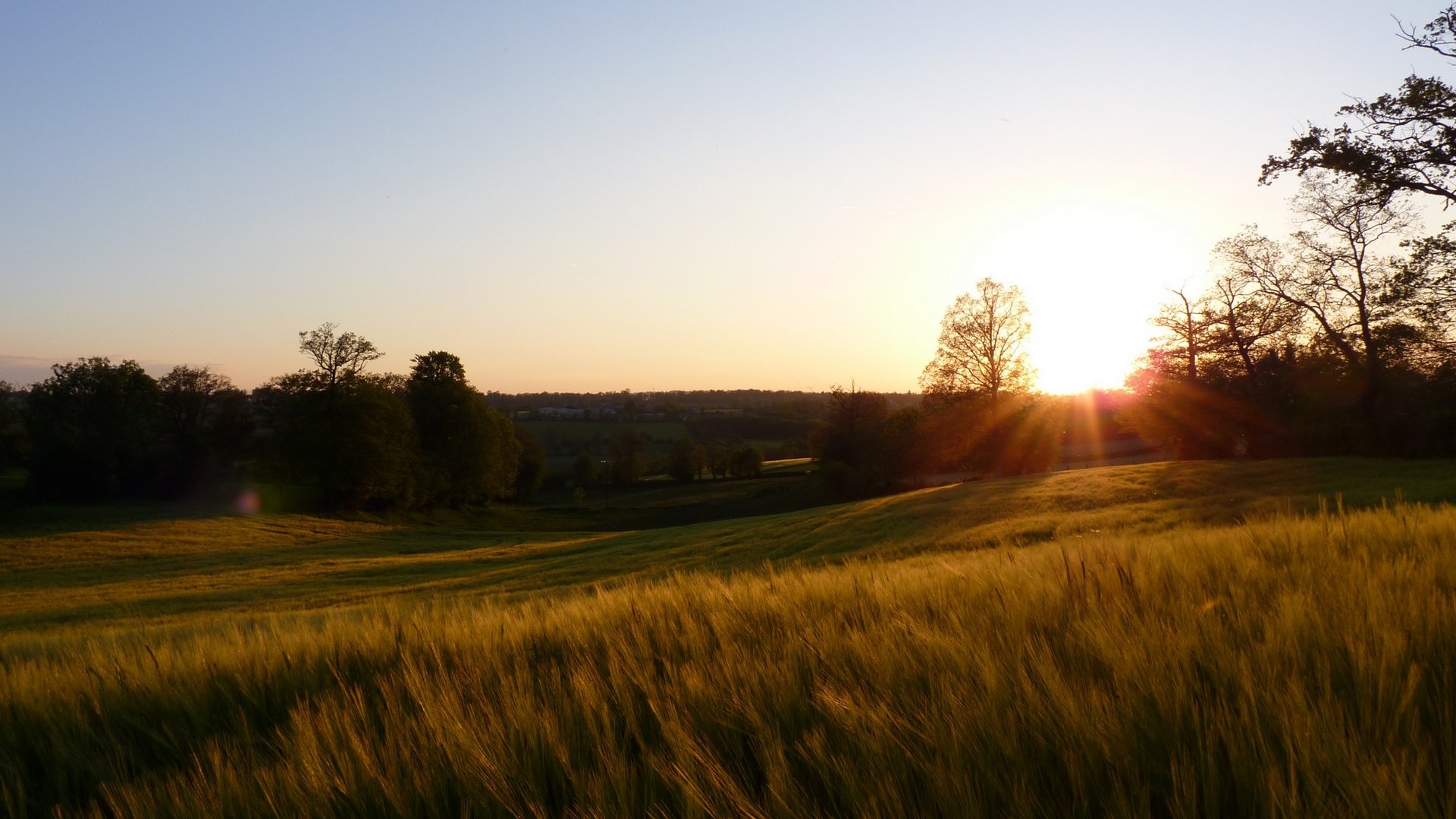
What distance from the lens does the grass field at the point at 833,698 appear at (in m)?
1.39

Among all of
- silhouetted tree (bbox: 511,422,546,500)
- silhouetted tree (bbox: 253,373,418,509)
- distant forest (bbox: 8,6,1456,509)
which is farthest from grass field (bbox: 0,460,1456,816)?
silhouetted tree (bbox: 511,422,546,500)

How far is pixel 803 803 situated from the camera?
1.42 meters

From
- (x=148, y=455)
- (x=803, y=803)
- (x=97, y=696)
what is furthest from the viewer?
(x=148, y=455)

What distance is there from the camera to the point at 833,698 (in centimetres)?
179

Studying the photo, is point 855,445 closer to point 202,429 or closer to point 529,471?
point 529,471

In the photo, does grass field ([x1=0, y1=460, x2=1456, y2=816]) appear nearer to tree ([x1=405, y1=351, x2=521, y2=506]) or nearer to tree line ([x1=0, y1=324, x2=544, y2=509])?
tree line ([x1=0, y1=324, x2=544, y2=509])

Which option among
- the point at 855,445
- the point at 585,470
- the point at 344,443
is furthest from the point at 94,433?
the point at 855,445

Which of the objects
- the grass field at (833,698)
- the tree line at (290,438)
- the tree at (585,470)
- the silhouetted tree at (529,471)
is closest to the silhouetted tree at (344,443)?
the tree line at (290,438)

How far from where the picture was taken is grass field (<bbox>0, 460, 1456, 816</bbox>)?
139cm

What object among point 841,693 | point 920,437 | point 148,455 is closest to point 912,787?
point 841,693

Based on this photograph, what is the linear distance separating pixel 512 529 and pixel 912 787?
2528 inches

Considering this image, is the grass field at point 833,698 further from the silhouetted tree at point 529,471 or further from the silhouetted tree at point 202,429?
the silhouetted tree at point 529,471

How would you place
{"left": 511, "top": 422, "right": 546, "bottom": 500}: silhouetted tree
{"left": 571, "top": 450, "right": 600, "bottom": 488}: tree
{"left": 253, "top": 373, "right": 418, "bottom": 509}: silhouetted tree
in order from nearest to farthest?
{"left": 253, "top": 373, "right": 418, "bottom": 509}: silhouetted tree → {"left": 511, "top": 422, "right": 546, "bottom": 500}: silhouetted tree → {"left": 571, "top": 450, "right": 600, "bottom": 488}: tree

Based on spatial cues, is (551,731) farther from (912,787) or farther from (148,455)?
(148,455)
